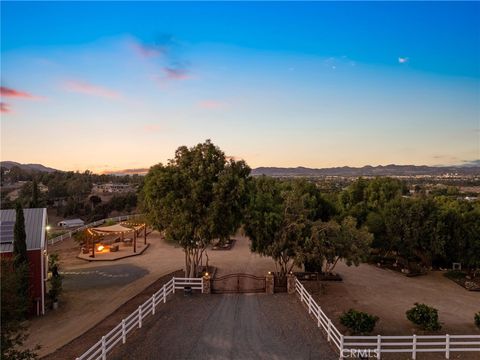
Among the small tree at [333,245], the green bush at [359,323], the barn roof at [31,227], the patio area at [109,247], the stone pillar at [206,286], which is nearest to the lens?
the green bush at [359,323]

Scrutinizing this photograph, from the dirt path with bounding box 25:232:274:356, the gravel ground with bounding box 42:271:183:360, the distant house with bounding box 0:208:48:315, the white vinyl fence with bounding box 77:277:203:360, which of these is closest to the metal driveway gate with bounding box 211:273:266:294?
the white vinyl fence with bounding box 77:277:203:360

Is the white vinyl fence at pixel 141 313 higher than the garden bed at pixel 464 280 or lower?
higher

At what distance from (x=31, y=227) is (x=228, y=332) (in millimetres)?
13577

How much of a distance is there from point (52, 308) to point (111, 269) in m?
8.18

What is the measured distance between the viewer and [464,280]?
26.1 meters

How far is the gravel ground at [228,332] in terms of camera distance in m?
13.1

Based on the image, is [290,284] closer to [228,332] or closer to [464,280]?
[228,332]

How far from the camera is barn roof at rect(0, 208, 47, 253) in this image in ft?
64.5

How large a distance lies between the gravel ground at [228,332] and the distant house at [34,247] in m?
7.09

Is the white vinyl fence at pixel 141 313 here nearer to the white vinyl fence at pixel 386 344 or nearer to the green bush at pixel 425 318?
the white vinyl fence at pixel 386 344

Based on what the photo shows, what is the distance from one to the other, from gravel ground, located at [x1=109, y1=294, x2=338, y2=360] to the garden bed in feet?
44.2

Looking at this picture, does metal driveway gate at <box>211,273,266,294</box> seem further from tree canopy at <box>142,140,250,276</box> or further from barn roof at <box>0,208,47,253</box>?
barn roof at <box>0,208,47,253</box>

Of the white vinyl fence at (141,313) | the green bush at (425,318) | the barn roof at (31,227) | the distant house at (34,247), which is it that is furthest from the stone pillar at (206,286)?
the green bush at (425,318)

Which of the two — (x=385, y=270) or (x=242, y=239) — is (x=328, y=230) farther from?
(x=242, y=239)
